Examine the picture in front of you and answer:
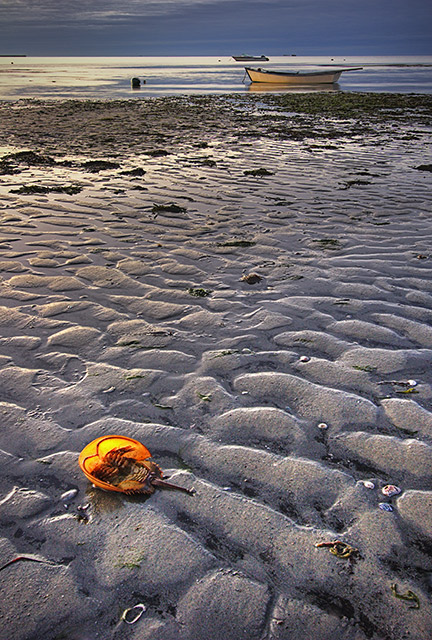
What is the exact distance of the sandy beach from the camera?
67.0 inches

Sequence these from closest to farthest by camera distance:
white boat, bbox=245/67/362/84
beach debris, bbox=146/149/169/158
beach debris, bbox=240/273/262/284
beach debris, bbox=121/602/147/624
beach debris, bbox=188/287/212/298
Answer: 1. beach debris, bbox=121/602/147/624
2. beach debris, bbox=188/287/212/298
3. beach debris, bbox=240/273/262/284
4. beach debris, bbox=146/149/169/158
5. white boat, bbox=245/67/362/84

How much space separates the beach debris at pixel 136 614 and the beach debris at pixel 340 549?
772 millimetres

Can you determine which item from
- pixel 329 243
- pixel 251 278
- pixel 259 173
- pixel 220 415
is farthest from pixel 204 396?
pixel 259 173

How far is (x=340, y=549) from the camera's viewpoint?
1.87 meters

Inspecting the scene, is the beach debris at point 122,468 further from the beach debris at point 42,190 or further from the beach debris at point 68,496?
the beach debris at point 42,190

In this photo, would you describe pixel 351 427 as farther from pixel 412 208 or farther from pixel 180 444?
pixel 412 208

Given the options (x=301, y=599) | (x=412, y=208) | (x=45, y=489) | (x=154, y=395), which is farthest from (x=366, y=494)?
(x=412, y=208)

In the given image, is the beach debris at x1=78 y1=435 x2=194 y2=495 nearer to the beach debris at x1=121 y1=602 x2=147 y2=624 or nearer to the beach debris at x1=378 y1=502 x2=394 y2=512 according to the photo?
the beach debris at x1=121 y1=602 x2=147 y2=624

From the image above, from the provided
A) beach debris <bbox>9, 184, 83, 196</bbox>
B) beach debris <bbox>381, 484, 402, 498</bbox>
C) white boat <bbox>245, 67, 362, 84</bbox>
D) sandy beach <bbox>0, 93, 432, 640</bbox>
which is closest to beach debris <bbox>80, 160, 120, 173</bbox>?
beach debris <bbox>9, 184, 83, 196</bbox>

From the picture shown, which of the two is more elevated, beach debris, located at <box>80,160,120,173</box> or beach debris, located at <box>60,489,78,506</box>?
beach debris, located at <box>80,160,120,173</box>

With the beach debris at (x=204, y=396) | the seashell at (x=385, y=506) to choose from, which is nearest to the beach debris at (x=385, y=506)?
the seashell at (x=385, y=506)

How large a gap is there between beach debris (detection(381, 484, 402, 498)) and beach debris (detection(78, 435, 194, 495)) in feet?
3.16

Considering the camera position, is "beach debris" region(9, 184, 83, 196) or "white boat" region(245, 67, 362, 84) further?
"white boat" region(245, 67, 362, 84)

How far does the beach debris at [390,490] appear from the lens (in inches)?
83.8
